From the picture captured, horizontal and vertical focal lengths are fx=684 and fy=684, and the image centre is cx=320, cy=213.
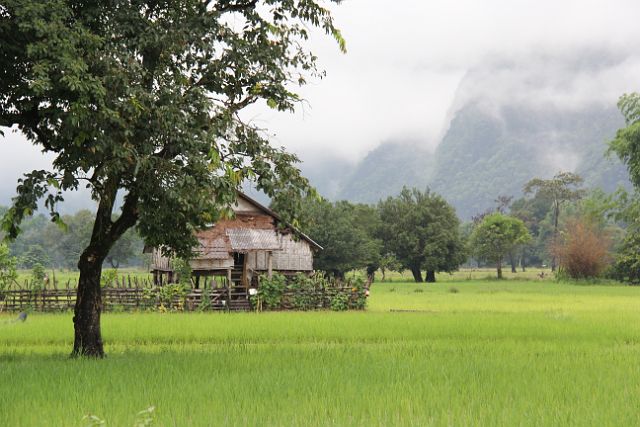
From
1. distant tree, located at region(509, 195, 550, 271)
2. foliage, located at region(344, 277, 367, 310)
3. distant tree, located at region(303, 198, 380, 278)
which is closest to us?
foliage, located at region(344, 277, 367, 310)

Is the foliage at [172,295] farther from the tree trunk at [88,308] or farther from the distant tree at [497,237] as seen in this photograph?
the distant tree at [497,237]

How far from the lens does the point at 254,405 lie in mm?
9414

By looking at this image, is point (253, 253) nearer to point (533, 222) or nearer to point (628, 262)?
point (628, 262)

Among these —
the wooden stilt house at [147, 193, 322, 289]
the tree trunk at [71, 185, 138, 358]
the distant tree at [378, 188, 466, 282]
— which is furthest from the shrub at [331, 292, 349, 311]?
the distant tree at [378, 188, 466, 282]

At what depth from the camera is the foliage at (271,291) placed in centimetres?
3475

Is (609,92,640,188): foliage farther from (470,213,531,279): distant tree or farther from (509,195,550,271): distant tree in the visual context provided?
(509,195,550,271): distant tree

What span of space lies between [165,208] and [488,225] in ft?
282

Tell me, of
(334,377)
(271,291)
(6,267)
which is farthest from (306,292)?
(334,377)

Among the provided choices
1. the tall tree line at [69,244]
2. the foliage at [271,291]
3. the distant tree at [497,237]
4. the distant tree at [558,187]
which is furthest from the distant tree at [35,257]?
the distant tree at [558,187]

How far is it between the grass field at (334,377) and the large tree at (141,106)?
3058mm

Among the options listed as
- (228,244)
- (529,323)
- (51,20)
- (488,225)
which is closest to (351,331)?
(529,323)

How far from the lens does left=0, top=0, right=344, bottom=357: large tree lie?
11695mm

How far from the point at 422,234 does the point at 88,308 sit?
70.8m

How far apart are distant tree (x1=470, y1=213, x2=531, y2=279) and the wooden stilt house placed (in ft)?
182
